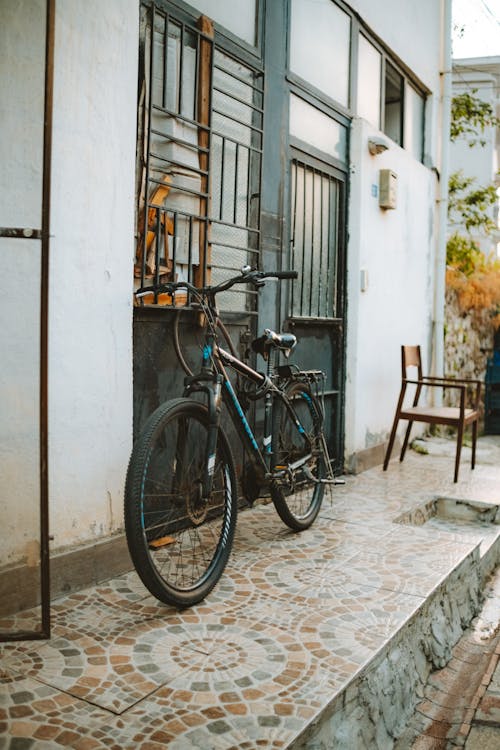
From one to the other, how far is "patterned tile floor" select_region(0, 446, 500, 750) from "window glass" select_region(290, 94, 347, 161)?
2.92m

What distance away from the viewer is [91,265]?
117 inches

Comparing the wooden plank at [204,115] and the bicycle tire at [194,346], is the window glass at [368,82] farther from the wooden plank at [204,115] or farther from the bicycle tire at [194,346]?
the bicycle tire at [194,346]

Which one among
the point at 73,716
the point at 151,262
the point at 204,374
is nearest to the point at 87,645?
the point at 73,716

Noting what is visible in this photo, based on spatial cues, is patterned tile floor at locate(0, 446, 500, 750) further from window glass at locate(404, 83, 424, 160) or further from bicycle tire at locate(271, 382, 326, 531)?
window glass at locate(404, 83, 424, 160)

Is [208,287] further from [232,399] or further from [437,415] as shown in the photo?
[437,415]

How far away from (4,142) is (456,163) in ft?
57.1

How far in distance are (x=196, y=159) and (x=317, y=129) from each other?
1775 millimetres

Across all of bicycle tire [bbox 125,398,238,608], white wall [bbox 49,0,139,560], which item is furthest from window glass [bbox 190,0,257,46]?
bicycle tire [bbox 125,398,238,608]

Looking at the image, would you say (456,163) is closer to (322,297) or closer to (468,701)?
(322,297)

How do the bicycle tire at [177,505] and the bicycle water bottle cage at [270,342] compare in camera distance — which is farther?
the bicycle water bottle cage at [270,342]

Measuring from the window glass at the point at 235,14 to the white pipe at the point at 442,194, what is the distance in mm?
4237

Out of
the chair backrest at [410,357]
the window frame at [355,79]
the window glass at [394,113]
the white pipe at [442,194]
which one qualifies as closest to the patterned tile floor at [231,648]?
the chair backrest at [410,357]

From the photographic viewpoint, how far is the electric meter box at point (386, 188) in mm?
6117

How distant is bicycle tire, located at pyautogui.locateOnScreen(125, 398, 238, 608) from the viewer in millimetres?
2613
